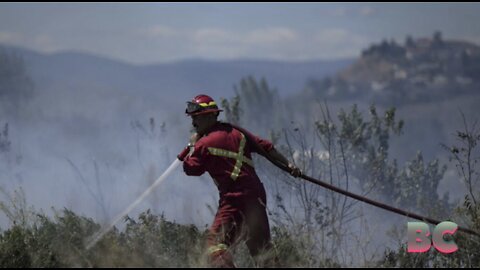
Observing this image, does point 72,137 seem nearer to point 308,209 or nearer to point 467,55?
point 308,209

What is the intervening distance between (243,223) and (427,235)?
61.4 inches

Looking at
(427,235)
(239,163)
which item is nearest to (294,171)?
(239,163)

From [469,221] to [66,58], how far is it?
6970 centimetres

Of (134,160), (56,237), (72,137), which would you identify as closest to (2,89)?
(72,137)

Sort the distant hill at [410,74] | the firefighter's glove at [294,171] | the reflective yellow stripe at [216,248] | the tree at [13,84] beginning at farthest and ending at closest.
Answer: the distant hill at [410,74] → the tree at [13,84] → the firefighter's glove at [294,171] → the reflective yellow stripe at [216,248]

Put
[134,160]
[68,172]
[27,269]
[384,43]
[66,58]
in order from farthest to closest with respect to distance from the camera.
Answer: [384,43] < [66,58] < [134,160] < [68,172] < [27,269]

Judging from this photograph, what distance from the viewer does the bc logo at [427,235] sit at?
26.6 ft

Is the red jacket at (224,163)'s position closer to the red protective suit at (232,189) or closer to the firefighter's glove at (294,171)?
the red protective suit at (232,189)

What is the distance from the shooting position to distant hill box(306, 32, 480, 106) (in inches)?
3024

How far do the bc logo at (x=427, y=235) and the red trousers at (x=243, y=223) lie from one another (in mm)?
1172

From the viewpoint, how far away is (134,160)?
30750 millimetres

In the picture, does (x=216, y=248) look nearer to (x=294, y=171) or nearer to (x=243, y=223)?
(x=243, y=223)

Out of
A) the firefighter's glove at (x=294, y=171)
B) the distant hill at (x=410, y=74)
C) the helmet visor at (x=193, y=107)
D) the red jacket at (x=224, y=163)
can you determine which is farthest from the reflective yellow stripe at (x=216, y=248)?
the distant hill at (x=410, y=74)

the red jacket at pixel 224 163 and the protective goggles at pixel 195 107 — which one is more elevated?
the protective goggles at pixel 195 107
